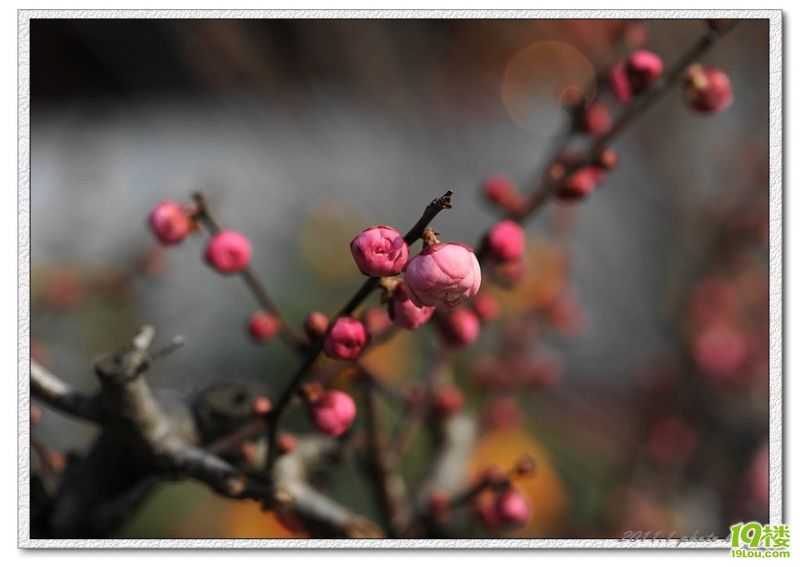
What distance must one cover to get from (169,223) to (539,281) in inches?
33.5

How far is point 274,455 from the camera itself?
0.52m

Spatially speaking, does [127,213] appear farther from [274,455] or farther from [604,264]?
[604,264]

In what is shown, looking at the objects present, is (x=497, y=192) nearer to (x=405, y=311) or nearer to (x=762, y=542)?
(x=405, y=311)

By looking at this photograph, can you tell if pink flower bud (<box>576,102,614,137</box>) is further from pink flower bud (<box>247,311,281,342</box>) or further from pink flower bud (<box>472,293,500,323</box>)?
pink flower bud (<box>247,311,281,342</box>)

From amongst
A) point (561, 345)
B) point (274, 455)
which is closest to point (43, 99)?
point (274, 455)

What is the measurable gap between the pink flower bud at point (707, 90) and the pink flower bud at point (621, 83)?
5 cm

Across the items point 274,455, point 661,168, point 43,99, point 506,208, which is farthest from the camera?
point 661,168

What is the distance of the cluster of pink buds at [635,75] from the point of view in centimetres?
56

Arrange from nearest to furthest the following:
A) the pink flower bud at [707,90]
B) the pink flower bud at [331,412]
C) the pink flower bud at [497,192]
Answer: the pink flower bud at [331,412]
the pink flower bud at [707,90]
the pink flower bud at [497,192]

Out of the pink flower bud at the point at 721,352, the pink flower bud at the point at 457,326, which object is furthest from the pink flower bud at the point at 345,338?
the pink flower bud at the point at 721,352

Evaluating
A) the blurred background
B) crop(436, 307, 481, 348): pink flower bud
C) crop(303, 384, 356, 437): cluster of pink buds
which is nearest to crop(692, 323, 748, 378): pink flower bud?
the blurred background

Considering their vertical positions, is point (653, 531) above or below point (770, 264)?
below

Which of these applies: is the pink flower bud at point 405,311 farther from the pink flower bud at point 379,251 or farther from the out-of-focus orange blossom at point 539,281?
the out-of-focus orange blossom at point 539,281

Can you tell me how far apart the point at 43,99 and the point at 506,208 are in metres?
0.96
